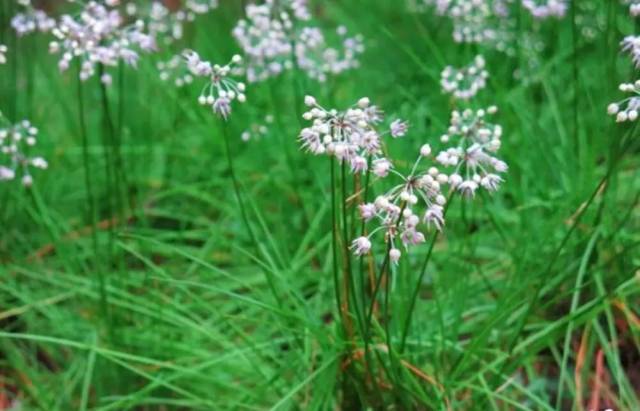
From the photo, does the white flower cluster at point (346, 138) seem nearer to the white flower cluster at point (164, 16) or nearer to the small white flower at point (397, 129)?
the small white flower at point (397, 129)

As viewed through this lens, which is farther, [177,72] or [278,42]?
[177,72]

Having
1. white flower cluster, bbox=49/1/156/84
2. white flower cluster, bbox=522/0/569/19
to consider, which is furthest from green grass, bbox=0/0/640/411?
white flower cluster, bbox=49/1/156/84

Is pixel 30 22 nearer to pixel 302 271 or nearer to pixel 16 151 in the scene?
pixel 16 151

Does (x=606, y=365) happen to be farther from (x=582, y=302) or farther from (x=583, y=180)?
(x=583, y=180)

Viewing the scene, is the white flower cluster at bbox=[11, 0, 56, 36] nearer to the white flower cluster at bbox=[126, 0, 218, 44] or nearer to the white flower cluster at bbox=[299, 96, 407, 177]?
the white flower cluster at bbox=[126, 0, 218, 44]

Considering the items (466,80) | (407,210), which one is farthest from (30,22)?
(407,210)
